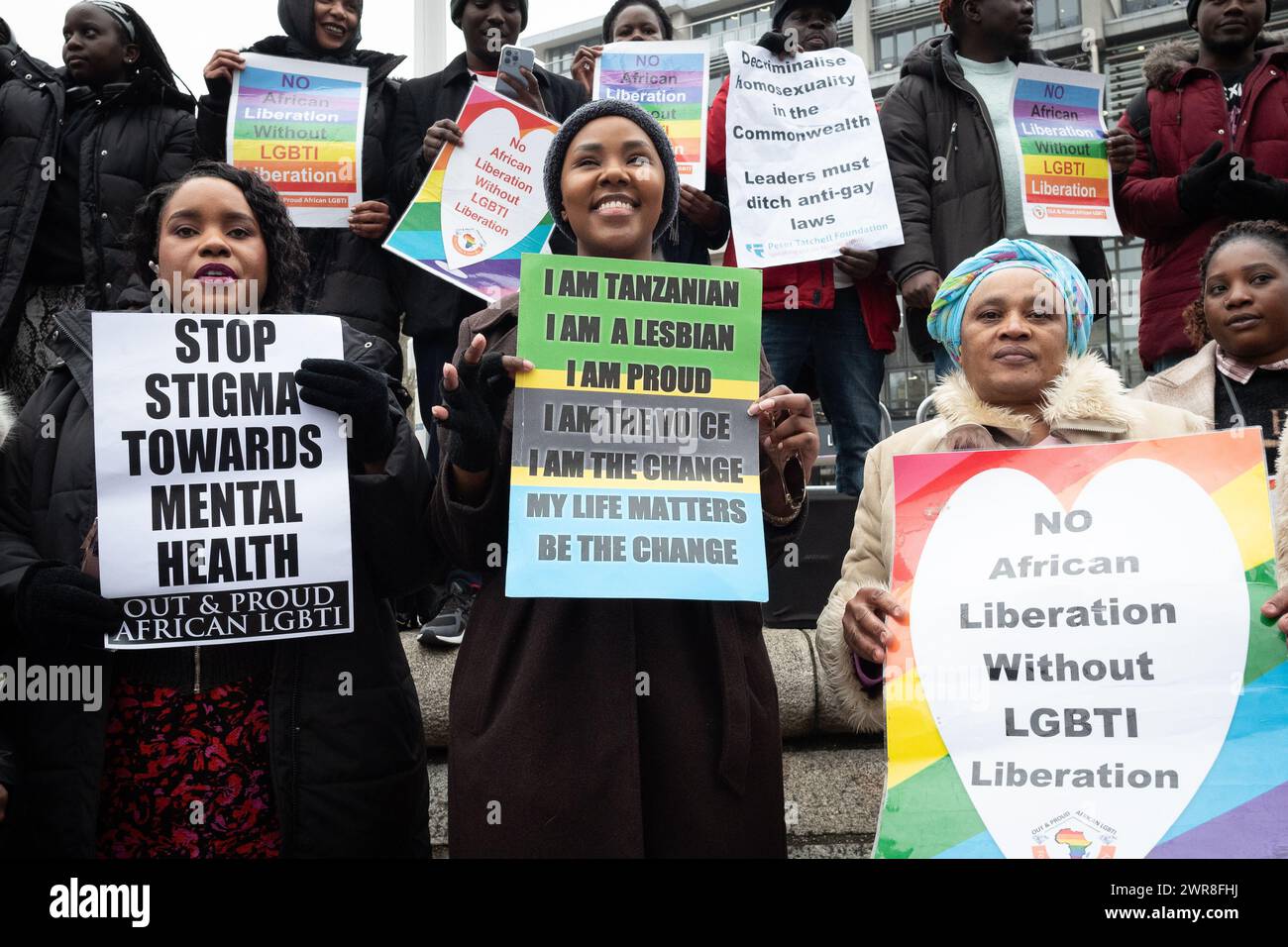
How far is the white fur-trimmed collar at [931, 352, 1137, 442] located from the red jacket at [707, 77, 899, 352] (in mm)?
1922

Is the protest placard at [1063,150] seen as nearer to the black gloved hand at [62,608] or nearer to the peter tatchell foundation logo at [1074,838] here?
the peter tatchell foundation logo at [1074,838]

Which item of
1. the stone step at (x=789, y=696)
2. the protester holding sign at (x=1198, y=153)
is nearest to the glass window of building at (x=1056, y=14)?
the protester holding sign at (x=1198, y=153)

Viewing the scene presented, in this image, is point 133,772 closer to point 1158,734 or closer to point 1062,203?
point 1158,734

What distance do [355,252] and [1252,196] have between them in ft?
11.7

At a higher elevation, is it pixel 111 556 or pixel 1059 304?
pixel 1059 304

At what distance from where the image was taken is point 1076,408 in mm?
2297

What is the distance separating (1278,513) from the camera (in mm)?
2256

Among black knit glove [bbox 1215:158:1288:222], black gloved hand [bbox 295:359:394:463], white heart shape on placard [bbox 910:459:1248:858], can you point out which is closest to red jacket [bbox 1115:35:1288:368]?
black knit glove [bbox 1215:158:1288:222]

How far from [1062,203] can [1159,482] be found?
261 centimetres

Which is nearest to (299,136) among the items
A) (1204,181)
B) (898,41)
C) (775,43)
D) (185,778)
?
(775,43)

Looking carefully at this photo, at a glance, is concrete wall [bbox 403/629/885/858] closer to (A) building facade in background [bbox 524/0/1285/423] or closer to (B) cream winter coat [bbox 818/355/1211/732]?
(B) cream winter coat [bbox 818/355/1211/732]

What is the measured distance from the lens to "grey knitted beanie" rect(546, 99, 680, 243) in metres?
2.58

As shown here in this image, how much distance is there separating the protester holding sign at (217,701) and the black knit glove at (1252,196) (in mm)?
3499
